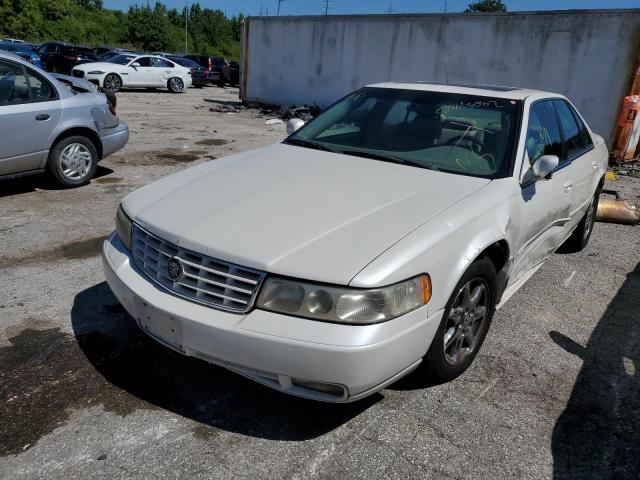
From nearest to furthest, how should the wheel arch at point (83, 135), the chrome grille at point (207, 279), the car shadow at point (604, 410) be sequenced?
the chrome grille at point (207, 279) → the car shadow at point (604, 410) → the wheel arch at point (83, 135)

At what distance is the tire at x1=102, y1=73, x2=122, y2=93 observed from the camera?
20.0 m

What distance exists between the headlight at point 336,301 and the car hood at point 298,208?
0.18ft

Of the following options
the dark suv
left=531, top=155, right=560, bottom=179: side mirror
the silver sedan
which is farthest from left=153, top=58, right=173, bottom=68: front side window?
left=531, top=155, right=560, bottom=179: side mirror

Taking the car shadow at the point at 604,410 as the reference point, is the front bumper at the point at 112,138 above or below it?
above

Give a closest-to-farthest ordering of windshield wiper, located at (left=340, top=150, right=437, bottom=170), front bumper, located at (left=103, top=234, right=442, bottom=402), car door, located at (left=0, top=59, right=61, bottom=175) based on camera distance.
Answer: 1. front bumper, located at (left=103, top=234, right=442, bottom=402)
2. windshield wiper, located at (left=340, top=150, right=437, bottom=170)
3. car door, located at (left=0, top=59, right=61, bottom=175)

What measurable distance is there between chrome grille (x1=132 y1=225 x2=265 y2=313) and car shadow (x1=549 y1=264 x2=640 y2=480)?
159 cm

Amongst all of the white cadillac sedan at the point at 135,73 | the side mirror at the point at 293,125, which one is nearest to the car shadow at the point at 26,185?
the side mirror at the point at 293,125

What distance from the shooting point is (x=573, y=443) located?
271cm

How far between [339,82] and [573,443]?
50.1 feet

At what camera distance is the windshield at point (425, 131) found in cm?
352

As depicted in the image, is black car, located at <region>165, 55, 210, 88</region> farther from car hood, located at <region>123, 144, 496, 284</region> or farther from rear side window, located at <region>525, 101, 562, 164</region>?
car hood, located at <region>123, 144, 496, 284</region>

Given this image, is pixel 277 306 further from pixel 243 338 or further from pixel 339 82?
pixel 339 82

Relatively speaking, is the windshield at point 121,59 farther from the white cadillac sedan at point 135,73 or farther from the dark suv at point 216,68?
the dark suv at point 216,68

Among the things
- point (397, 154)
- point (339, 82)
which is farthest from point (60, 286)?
point (339, 82)
